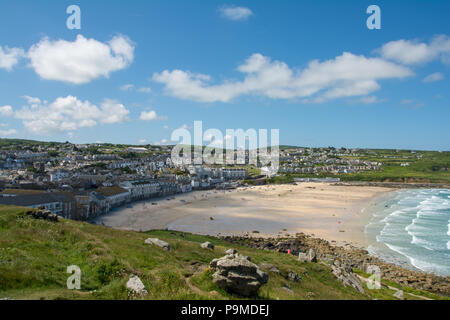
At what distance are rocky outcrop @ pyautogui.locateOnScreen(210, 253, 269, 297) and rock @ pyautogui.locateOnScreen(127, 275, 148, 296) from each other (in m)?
2.44

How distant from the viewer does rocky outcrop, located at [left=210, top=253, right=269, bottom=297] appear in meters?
9.76

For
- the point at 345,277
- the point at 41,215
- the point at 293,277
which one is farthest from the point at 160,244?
the point at 345,277

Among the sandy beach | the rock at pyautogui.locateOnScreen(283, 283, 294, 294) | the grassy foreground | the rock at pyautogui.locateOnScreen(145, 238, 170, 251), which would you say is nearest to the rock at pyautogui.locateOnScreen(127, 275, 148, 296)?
the grassy foreground

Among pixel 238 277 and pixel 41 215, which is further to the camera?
pixel 41 215

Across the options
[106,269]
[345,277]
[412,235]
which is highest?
[106,269]

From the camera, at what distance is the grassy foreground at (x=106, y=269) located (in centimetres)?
885

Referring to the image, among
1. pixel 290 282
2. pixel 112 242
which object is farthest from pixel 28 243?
pixel 290 282

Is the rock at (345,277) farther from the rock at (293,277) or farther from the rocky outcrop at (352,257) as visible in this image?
the rock at (293,277)

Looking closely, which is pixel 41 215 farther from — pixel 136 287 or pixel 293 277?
pixel 293 277

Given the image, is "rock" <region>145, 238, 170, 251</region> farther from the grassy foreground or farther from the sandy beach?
the sandy beach

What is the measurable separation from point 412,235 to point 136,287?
130 ft

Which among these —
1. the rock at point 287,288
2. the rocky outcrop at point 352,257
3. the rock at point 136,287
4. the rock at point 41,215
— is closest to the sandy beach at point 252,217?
the rocky outcrop at point 352,257

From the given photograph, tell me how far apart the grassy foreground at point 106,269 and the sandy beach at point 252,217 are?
892 inches

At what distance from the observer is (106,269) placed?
36.3ft
